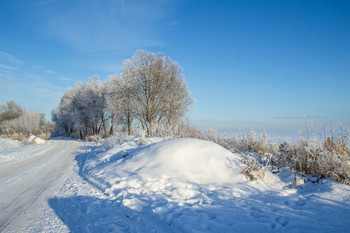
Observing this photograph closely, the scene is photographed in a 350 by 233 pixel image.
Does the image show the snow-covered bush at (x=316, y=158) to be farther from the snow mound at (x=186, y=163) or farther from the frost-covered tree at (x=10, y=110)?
the frost-covered tree at (x=10, y=110)

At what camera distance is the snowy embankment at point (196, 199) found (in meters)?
2.65

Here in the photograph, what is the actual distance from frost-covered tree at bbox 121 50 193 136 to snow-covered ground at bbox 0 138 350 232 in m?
13.2

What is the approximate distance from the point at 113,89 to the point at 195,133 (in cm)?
1217

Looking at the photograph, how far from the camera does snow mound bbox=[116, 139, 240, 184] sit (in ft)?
15.4

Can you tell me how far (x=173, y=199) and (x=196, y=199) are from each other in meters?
0.46

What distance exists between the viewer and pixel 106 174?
538 centimetres

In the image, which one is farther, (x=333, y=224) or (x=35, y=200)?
(x=35, y=200)

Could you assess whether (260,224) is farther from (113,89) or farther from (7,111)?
(7,111)

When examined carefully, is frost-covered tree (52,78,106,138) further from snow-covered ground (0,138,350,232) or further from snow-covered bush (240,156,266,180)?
snow-covered bush (240,156,266,180)

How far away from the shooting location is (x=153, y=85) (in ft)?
61.9

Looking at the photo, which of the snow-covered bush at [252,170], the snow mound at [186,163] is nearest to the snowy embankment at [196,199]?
the snow mound at [186,163]

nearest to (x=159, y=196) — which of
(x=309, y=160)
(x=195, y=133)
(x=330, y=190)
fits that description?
(x=330, y=190)

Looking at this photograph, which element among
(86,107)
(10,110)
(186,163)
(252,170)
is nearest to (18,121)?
(10,110)

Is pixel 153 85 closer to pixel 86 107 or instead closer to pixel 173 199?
pixel 173 199
